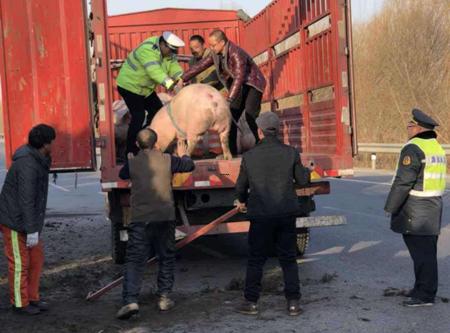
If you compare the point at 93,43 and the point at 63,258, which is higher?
the point at 93,43

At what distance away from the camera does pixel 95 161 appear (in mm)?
6648

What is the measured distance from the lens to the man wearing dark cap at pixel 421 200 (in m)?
5.50

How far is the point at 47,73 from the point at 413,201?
387cm

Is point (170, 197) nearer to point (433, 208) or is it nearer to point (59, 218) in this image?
point (433, 208)

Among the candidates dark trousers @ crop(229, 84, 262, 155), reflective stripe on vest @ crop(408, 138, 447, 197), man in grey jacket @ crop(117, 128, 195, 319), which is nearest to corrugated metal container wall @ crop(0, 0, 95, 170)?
man in grey jacket @ crop(117, 128, 195, 319)

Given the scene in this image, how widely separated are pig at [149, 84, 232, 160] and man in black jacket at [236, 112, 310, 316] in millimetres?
1824

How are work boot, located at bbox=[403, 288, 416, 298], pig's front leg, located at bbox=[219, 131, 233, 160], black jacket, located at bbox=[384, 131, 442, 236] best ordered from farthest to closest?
pig's front leg, located at bbox=[219, 131, 233, 160] < work boot, located at bbox=[403, 288, 416, 298] < black jacket, located at bbox=[384, 131, 442, 236]

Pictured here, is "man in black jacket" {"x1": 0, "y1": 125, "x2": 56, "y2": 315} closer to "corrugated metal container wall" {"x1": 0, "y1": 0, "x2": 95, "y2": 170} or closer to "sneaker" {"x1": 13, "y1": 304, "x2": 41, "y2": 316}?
"sneaker" {"x1": 13, "y1": 304, "x2": 41, "y2": 316}

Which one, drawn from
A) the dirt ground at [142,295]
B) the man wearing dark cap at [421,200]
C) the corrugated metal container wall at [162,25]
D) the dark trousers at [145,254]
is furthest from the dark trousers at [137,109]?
the man wearing dark cap at [421,200]

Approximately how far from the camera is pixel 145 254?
5.50m

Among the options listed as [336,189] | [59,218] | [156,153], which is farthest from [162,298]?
[336,189]

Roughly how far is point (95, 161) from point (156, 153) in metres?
1.38

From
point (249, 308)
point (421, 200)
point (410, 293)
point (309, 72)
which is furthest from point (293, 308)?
point (309, 72)

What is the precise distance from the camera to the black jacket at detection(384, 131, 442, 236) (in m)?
5.48
